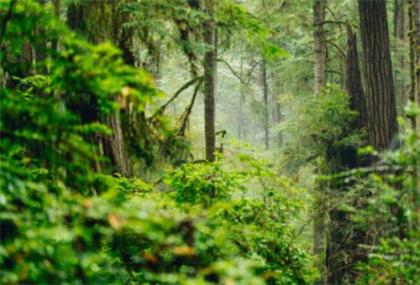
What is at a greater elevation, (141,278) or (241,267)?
(241,267)

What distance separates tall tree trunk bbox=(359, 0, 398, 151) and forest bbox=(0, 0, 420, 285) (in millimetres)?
28

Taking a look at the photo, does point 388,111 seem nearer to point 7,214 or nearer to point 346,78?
point 346,78

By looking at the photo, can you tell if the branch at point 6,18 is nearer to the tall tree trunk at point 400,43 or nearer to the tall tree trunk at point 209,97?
the tall tree trunk at point 209,97

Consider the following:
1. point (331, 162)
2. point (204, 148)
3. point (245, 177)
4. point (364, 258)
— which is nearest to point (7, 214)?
point (245, 177)

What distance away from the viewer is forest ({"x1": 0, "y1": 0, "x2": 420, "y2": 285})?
8.77ft

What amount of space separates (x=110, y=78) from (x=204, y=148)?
9489 mm

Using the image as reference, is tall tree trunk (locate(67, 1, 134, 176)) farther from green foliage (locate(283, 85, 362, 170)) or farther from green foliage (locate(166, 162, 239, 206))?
green foliage (locate(283, 85, 362, 170))

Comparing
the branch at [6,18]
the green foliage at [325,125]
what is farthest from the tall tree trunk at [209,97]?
the branch at [6,18]

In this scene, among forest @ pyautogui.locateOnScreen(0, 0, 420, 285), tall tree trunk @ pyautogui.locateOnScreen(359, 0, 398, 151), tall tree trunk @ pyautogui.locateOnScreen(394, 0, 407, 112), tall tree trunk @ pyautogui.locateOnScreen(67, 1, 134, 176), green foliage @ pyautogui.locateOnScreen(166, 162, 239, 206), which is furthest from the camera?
tall tree trunk @ pyautogui.locateOnScreen(394, 0, 407, 112)

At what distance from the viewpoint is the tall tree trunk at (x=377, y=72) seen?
452 inches

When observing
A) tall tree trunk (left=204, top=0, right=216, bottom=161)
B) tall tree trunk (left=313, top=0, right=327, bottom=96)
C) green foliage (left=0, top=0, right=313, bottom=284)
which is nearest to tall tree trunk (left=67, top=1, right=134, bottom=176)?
green foliage (left=0, top=0, right=313, bottom=284)

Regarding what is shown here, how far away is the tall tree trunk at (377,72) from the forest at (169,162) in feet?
0.09

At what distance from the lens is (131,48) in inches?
286

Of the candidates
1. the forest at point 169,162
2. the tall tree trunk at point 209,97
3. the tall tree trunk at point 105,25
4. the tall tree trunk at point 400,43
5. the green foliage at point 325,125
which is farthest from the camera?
the tall tree trunk at point 400,43
